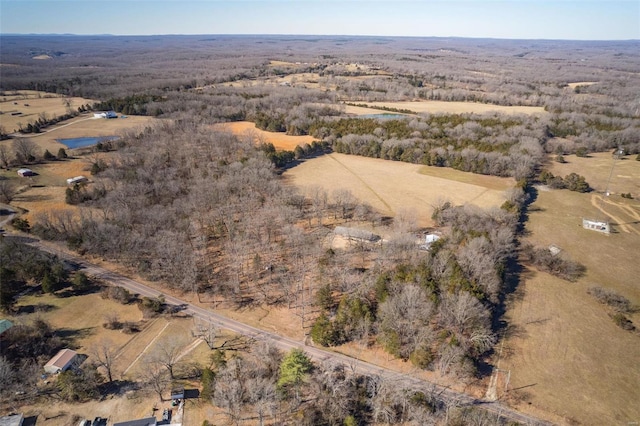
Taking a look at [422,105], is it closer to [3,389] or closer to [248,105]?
[248,105]

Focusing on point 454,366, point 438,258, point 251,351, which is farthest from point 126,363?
point 438,258

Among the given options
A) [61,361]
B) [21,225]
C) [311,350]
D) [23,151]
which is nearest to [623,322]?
[311,350]

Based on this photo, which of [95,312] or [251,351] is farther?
[95,312]

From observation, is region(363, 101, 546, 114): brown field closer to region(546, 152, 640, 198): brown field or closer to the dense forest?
the dense forest

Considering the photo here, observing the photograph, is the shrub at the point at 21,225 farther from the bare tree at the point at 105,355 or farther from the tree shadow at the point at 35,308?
the bare tree at the point at 105,355

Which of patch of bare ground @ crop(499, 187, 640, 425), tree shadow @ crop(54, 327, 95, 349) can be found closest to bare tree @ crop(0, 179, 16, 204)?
tree shadow @ crop(54, 327, 95, 349)

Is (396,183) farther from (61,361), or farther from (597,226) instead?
(61,361)
